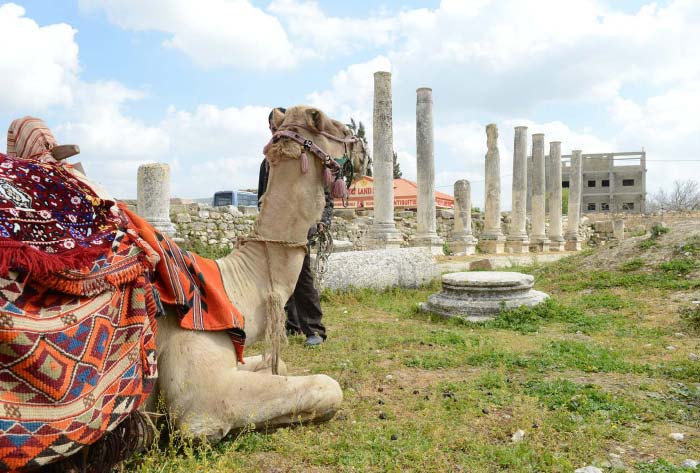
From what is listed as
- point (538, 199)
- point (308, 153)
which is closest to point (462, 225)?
point (538, 199)

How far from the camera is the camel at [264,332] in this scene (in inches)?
101

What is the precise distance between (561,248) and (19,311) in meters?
28.9

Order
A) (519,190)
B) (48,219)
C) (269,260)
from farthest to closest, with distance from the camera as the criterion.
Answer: (519,190) < (269,260) < (48,219)

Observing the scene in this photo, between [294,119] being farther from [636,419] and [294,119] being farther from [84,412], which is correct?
[636,419]

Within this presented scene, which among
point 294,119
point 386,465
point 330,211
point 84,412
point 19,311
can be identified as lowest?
point 386,465

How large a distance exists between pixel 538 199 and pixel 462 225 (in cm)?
797

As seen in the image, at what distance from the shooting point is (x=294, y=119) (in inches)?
123

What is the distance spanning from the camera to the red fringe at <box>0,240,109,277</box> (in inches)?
Answer: 76.8

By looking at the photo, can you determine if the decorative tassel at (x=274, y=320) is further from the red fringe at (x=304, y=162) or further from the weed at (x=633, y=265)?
the weed at (x=633, y=265)

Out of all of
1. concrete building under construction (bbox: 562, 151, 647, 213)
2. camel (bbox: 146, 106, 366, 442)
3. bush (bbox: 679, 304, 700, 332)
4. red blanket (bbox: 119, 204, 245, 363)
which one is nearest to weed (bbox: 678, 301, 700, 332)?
bush (bbox: 679, 304, 700, 332)

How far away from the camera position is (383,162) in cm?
1622

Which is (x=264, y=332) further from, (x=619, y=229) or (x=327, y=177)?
(x=619, y=229)

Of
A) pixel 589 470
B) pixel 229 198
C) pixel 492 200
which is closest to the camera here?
pixel 589 470

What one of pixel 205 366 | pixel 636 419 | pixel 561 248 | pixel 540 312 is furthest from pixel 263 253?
pixel 561 248
